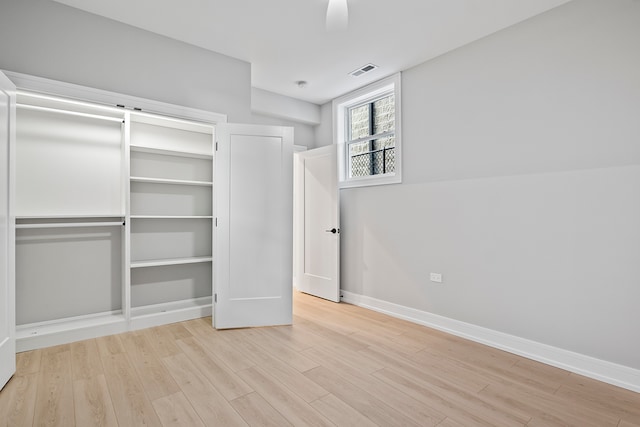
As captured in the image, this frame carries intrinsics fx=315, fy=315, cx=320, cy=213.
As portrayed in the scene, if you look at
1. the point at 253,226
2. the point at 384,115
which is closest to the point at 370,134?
the point at 384,115

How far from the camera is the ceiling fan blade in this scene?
6.59 feet

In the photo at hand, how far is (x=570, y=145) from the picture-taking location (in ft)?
8.25

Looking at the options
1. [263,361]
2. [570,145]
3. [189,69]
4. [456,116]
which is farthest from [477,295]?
[189,69]

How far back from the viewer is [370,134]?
4336mm

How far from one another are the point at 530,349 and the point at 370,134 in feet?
9.84

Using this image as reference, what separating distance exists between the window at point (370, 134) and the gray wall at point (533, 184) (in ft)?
0.67

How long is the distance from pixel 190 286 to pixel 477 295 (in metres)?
3.05

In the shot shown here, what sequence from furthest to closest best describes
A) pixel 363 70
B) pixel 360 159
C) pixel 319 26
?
pixel 360 159, pixel 363 70, pixel 319 26

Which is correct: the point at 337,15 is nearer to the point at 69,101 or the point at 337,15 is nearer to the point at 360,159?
the point at 69,101

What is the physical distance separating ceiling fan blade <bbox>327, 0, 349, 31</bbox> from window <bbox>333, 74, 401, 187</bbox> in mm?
1881

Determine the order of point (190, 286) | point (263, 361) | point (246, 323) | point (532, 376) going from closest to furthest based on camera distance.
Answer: point (532, 376)
point (263, 361)
point (246, 323)
point (190, 286)

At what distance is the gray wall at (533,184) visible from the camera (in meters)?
2.29

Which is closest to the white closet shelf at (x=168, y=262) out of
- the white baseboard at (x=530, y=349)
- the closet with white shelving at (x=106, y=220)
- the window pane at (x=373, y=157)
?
the closet with white shelving at (x=106, y=220)

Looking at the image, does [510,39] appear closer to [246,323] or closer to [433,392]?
[433,392]
